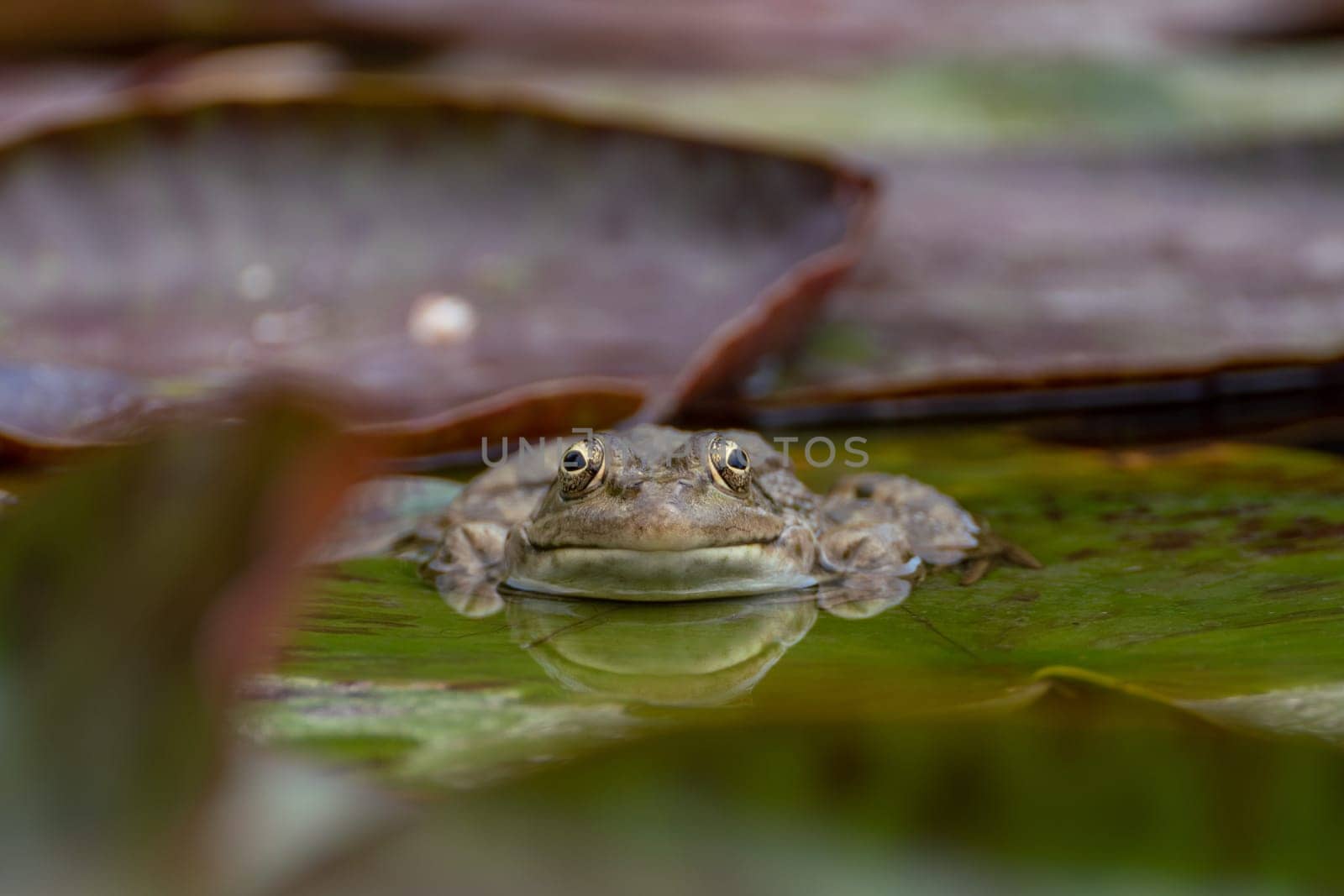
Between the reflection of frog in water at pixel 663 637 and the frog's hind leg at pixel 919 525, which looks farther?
the frog's hind leg at pixel 919 525

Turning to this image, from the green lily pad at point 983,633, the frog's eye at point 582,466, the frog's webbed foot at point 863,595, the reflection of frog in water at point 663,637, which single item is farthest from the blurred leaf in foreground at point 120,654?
the frog's eye at point 582,466

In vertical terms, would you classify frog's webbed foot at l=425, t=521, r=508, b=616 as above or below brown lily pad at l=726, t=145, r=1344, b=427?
below

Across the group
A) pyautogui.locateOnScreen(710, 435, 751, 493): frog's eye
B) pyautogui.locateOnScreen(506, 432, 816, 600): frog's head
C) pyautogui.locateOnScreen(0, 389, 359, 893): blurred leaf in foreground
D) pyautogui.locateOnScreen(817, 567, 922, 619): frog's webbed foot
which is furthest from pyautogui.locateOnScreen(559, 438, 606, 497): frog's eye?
pyautogui.locateOnScreen(0, 389, 359, 893): blurred leaf in foreground

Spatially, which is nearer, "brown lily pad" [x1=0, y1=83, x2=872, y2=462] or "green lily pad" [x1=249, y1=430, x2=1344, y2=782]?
"green lily pad" [x1=249, y1=430, x2=1344, y2=782]

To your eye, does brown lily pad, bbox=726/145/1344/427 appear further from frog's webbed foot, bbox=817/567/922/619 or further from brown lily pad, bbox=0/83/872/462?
frog's webbed foot, bbox=817/567/922/619

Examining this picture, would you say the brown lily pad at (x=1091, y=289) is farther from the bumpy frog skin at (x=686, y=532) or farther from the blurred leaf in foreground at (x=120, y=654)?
the blurred leaf in foreground at (x=120, y=654)

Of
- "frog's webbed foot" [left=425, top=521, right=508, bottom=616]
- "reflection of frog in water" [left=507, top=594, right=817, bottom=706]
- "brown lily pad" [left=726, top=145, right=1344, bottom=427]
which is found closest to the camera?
"reflection of frog in water" [left=507, top=594, right=817, bottom=706]

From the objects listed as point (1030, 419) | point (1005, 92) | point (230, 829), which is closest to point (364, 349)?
point (1030, 419)
